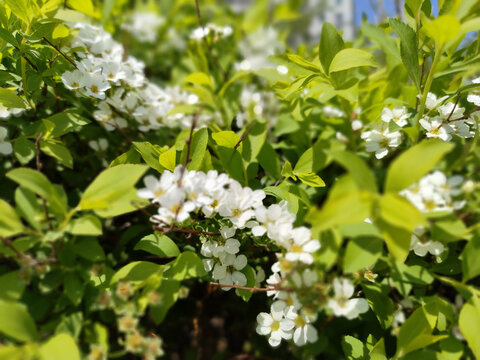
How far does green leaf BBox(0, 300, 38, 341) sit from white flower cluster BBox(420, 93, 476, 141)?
2.85 ft

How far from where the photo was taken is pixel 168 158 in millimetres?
860

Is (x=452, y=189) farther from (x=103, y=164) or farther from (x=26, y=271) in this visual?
(x=103, y=164)

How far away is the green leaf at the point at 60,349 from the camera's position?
594 millimetres

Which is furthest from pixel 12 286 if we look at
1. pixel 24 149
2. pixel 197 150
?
pixel 197 150

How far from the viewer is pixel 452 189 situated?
26.8 inches

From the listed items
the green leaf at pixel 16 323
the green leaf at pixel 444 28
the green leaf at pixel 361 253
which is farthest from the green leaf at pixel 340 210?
the green leaf at pixel 16 323

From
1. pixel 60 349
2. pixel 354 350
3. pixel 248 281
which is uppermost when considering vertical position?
pixel 60 349

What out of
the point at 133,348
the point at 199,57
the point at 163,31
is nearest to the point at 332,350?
the point at 133,348

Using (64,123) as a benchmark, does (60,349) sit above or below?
below

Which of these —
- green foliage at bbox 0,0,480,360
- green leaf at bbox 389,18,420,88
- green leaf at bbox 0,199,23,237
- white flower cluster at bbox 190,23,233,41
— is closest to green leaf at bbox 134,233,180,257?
green foliage at bbox 0,0,480,360

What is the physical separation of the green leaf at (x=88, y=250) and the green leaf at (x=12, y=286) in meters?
0.10

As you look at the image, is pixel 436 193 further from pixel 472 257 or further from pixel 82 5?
pixel 82 5

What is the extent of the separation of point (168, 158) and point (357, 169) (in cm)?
43

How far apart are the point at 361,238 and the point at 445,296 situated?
27.7 inches
